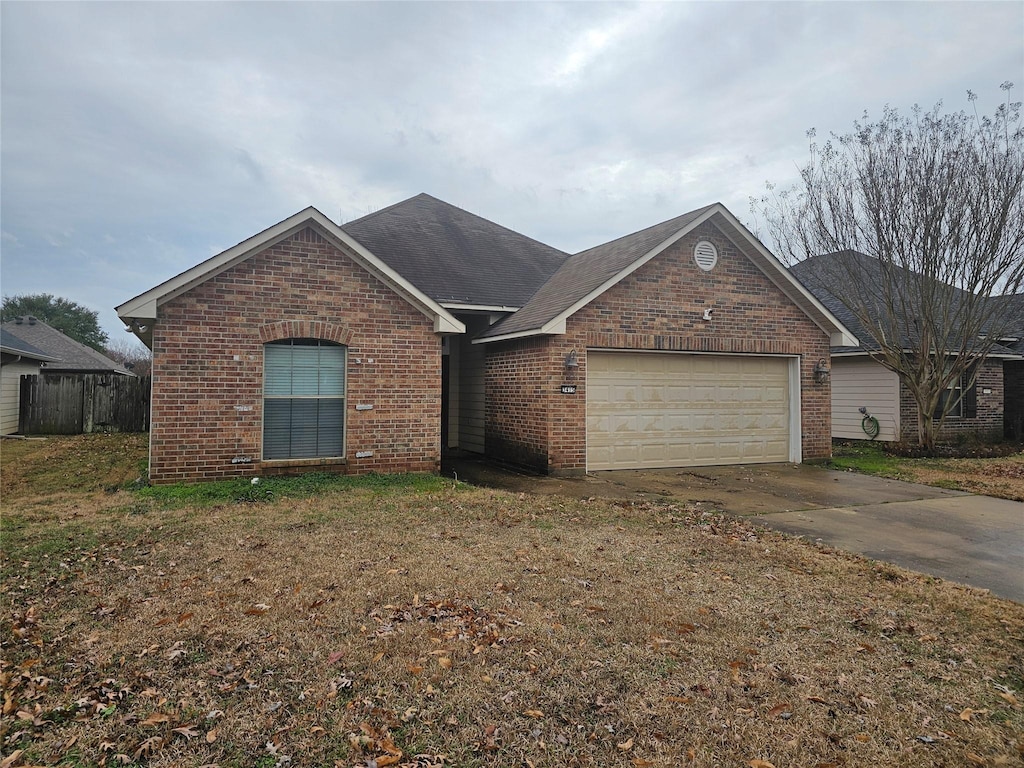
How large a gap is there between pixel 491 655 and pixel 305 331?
24.3ft

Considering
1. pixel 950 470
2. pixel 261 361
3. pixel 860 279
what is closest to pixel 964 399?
pixel 860 279

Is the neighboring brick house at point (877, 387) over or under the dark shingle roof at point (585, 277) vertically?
under

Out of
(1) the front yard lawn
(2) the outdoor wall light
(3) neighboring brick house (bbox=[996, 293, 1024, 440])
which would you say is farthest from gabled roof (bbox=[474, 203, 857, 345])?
(3) neighboring brick house (bbox=[996, 293, 1024, 440])

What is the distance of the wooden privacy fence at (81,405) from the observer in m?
19.1

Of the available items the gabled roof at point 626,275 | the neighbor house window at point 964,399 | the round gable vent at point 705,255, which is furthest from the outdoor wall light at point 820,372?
the neighbor house window at point 964,399

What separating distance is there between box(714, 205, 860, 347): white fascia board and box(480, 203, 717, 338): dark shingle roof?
800mm

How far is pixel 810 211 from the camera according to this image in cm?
1606

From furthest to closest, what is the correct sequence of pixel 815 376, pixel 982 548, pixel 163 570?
1. pixel 815 376
2. pixel 982 548
3. pixel 163 570

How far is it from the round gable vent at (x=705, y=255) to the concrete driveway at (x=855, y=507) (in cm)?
413

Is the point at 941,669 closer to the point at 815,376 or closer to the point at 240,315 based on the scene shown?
the point at 240,315

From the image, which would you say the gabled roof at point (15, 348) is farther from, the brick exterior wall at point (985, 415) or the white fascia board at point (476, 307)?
the brick exterior wall at point (985, 415)

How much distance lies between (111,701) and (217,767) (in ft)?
3.09

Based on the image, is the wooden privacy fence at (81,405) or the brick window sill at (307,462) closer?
the brick window sill at (307,462)

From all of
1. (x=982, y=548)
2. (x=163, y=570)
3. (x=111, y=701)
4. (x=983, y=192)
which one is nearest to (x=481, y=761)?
(x=111, y=701)
